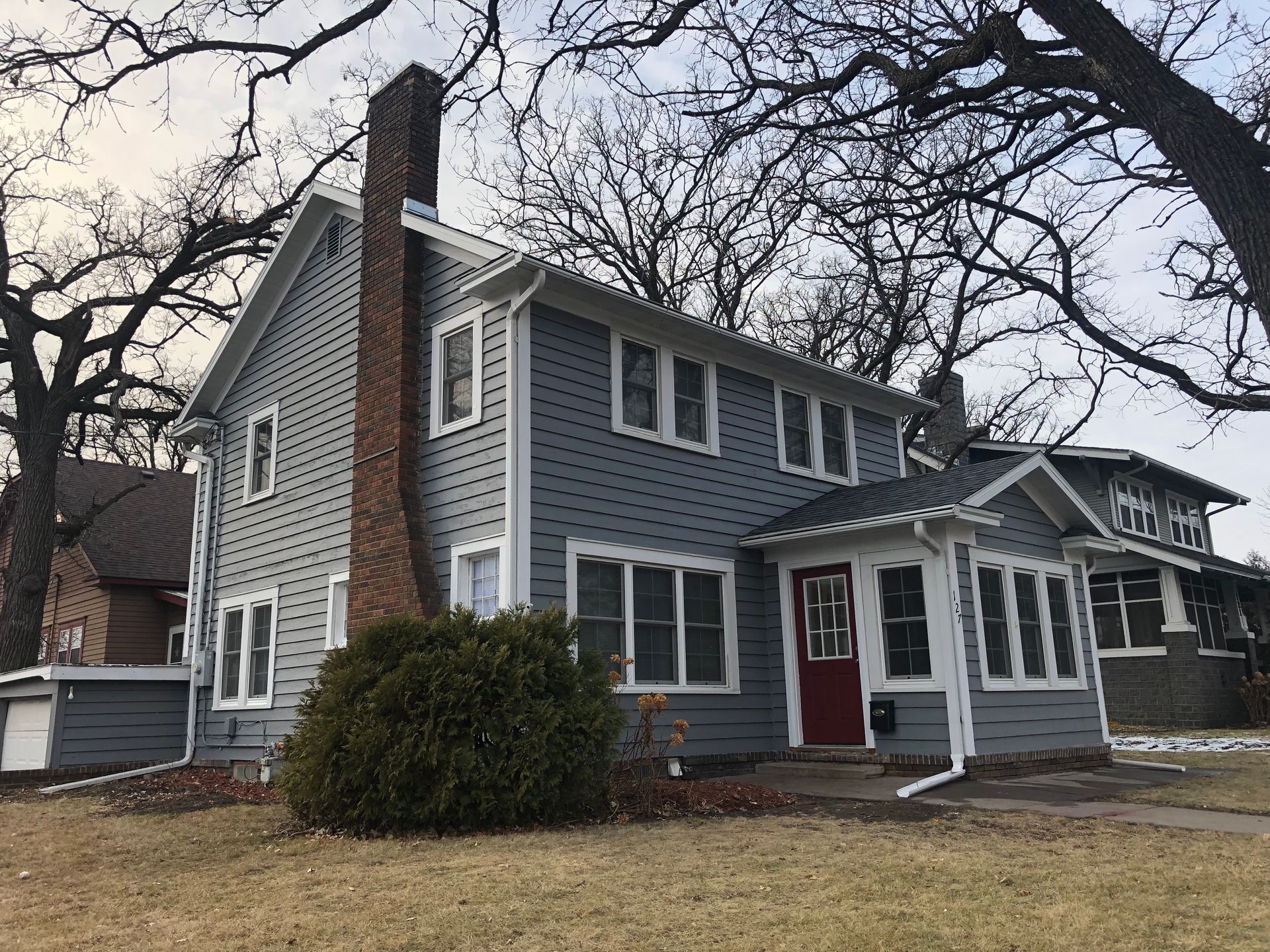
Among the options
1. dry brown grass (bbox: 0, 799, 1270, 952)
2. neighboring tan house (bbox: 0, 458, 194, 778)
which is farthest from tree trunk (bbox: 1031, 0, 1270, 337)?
neighboring tan house (bbox: 0, 458, 194, 778)

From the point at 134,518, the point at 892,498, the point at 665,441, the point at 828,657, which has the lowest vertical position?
the point at 828,657

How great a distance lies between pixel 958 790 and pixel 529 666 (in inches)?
184

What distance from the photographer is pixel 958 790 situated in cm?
982

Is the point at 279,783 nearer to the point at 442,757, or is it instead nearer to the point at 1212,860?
the point at 442,757

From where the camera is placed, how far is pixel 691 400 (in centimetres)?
1255

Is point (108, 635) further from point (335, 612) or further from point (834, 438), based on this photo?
point (834, 438)

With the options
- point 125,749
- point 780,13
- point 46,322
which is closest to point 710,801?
point 780,13

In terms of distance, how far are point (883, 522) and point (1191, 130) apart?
19.2 ft

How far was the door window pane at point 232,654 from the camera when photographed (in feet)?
47.2

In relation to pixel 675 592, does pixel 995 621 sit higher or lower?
lower

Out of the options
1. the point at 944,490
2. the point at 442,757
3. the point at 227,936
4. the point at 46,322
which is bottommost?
the point at 227,936

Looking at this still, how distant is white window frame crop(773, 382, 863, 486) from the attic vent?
6.31 metres

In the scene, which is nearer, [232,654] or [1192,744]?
[232,654]

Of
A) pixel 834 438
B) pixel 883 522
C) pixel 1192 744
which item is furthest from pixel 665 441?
pixel 1192 744
